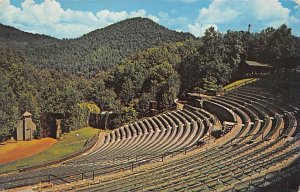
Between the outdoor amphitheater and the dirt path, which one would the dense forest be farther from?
the outdoor amphitheater

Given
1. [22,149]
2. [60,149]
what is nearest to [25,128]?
[22,149]

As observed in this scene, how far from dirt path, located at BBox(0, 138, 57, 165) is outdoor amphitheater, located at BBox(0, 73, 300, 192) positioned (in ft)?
22.5

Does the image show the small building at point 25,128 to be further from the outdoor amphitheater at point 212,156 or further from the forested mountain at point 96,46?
the forested mountain at point 96,46

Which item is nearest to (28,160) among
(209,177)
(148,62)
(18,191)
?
(18,191)

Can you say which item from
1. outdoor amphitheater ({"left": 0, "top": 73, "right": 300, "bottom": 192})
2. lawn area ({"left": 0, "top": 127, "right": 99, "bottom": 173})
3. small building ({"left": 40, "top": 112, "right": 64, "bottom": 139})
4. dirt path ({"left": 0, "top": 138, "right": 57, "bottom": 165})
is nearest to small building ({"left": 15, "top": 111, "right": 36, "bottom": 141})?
dirt path ({"left": 0, "top": 138, "right": 57, "bottom": 165})

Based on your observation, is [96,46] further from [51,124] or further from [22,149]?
[22,149]

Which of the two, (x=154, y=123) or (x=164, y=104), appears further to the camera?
(x=164, y=104)

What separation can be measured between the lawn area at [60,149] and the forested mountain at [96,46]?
5619 centimetres

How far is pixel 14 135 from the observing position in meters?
32.0

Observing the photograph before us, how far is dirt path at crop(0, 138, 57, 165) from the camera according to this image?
25.9 meters

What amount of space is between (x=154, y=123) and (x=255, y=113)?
9392 mm

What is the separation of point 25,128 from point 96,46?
87.4 meters

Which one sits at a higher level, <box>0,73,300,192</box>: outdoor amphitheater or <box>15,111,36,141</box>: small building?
<box>0,73,300,192</box>: outdoor amphitheater

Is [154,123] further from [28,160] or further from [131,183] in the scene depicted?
[131,183]
